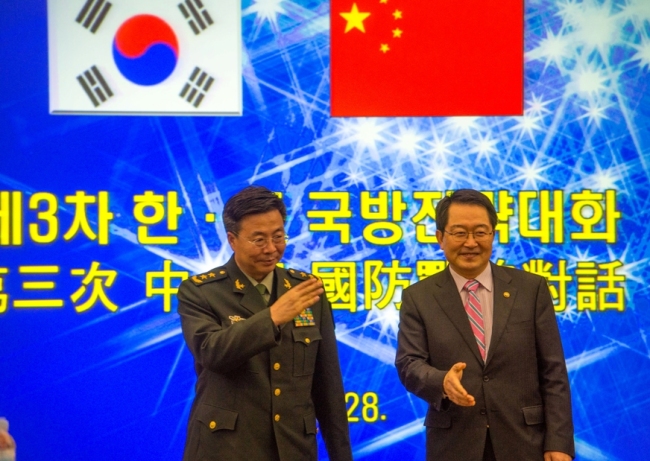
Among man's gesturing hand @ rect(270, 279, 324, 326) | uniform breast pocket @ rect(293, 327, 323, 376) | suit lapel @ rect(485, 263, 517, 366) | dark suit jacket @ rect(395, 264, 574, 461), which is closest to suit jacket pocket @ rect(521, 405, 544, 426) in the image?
dark suit jacket @ rect(395, 264, 574, 461)

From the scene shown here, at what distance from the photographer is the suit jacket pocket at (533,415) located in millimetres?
2377

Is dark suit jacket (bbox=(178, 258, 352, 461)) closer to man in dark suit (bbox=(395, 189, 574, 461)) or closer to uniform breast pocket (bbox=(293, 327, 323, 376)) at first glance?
uniform breast pocket (bbox=(293, 327, 323, 376))

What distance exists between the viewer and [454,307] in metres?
2.47

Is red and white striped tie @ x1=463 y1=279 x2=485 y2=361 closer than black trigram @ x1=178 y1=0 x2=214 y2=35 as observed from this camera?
Yes

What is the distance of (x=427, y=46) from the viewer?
3906mm

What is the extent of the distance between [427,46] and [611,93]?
2.99ft

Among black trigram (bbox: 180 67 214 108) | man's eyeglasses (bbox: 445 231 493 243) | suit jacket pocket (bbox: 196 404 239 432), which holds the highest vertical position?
black trigram (bbox: 180 67 214 108)

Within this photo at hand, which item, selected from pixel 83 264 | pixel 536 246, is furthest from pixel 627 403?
pixel 83 264

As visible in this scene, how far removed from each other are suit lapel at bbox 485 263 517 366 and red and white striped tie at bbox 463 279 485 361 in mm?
42

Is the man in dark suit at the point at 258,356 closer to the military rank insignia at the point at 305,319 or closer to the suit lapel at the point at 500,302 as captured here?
the military rank insignia at the point at 305,319

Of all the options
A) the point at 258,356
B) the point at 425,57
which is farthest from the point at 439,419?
the point at 425,57

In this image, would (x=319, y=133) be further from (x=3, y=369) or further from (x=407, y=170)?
(x=3, y=369)

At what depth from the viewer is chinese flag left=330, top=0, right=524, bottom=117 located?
12.8ft

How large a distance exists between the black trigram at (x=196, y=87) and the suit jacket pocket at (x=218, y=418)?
2033mm
